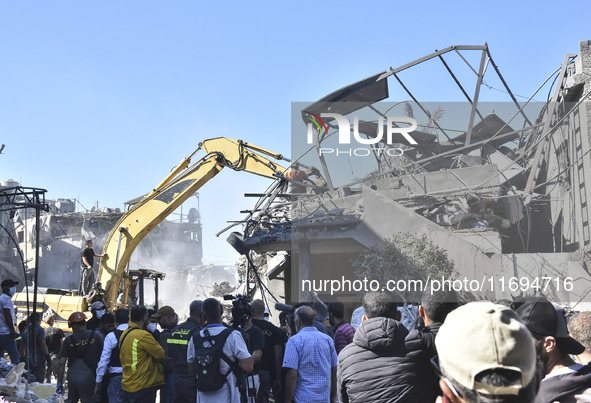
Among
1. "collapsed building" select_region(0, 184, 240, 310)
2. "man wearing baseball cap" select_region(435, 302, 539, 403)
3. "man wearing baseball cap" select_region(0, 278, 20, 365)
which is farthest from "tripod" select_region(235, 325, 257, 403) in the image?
"collapsed building" select_region(0, 184, 240, 310)

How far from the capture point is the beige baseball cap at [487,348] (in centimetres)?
160

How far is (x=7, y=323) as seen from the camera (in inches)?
365

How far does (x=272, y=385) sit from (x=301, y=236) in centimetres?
690

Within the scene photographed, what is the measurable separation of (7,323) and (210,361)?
557cm

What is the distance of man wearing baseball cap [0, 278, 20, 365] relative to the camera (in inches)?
363

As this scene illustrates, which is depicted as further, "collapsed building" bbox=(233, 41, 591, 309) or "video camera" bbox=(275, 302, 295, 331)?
"collapsed building" bbox=(233, 41, 591, 309)

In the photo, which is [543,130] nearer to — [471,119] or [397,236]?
[471,119]

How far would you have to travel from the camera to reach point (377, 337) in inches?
145

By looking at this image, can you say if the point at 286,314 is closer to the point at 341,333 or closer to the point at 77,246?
the point at 341,333

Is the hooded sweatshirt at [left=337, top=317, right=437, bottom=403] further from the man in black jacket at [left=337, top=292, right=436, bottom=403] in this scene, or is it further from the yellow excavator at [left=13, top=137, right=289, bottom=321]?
the yellow excavator at [left=13, top=137, right=289, bottom=321]

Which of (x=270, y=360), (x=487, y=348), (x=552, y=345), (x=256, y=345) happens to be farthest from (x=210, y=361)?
(x=487, y=348)

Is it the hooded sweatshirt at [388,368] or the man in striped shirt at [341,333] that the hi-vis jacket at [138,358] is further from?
the hooded sweatshirt at [388,368]

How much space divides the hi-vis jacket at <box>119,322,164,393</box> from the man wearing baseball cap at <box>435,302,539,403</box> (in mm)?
5191

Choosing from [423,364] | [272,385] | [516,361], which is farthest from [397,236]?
[516,361]
